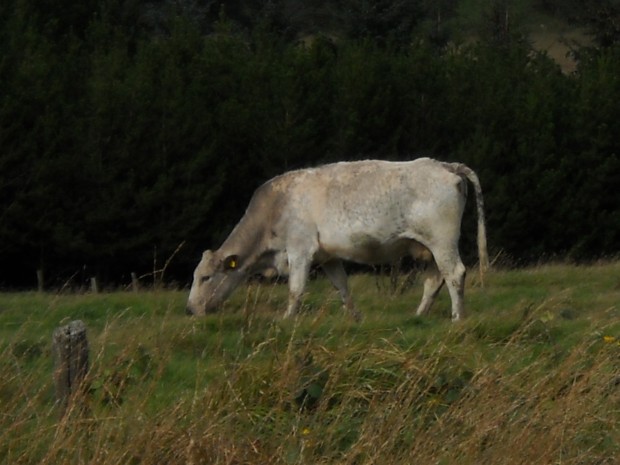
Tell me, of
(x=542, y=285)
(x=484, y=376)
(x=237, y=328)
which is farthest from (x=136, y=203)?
(x=484, y=376)

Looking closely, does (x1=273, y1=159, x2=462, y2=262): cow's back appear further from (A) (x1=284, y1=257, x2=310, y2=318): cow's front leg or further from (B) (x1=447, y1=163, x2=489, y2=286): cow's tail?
(A) (x1=284, y1=257, x2=310, y2=318): cow's front leg

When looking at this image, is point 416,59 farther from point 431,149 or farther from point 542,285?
point 542,285

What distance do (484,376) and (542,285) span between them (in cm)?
965

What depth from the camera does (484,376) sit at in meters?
7.73

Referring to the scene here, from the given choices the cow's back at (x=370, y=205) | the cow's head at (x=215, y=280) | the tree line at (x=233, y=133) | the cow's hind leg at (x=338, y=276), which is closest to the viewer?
the cow's back at (x=370, y=205)

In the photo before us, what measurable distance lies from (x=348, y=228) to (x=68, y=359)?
638cm

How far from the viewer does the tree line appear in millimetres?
33562

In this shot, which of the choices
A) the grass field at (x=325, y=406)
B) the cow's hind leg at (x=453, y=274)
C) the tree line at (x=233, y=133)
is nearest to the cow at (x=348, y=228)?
the cow's hind leg at (x=453, y=274)

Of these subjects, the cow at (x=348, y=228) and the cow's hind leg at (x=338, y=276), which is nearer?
the cow at (x=348, y=228)

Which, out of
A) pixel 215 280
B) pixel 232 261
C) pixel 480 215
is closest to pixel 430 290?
pixel 480 215

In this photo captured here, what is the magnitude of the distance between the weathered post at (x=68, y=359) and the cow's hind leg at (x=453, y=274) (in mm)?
6295

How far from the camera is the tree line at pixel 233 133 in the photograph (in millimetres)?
33562

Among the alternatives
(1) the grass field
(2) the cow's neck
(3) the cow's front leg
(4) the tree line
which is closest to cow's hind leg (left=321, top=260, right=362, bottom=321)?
(3) the cow's front leg

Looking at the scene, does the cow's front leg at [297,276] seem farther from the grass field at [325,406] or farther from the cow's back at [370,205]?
the grass field at [325,406]
